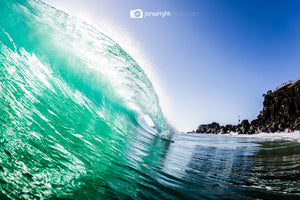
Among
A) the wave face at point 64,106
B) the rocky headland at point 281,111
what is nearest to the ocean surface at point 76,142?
the wave face at point 64,106

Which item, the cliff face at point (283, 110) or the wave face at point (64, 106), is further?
the cliff face at point (283, 110)

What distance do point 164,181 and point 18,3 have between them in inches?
346

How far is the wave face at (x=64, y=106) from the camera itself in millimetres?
1959

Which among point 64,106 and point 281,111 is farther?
point 281,111

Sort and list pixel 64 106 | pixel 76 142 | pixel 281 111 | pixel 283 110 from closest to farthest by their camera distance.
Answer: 1. pixel 76 142
2. pixel 64 106
3. pixel 283 110
4. pixel 281 111

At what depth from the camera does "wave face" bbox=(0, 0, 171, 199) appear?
6.43 ft

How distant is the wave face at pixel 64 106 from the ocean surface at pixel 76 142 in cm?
2

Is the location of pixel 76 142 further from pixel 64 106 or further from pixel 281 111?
pixel 281 111

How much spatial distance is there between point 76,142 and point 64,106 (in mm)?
2256

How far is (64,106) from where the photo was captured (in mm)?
5176

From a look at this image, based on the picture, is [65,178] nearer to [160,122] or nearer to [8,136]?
[8,136]

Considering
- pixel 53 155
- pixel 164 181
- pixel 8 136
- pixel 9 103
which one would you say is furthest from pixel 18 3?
pixel 164 181

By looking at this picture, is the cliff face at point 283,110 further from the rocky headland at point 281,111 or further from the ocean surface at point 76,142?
the ocean surface at point 76,142

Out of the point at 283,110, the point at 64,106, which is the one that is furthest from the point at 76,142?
the point at 283,110
